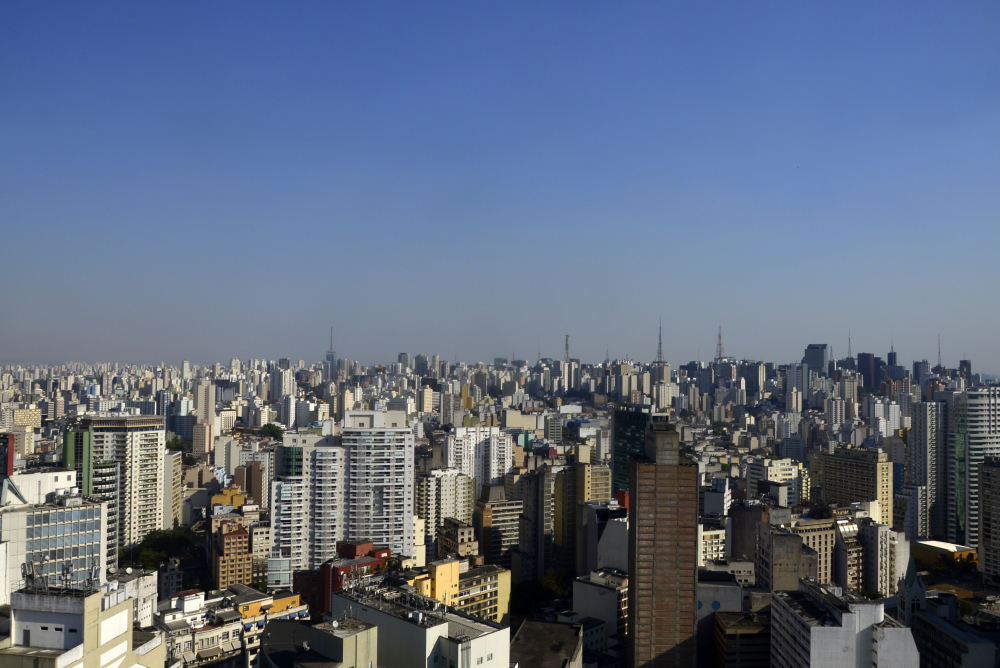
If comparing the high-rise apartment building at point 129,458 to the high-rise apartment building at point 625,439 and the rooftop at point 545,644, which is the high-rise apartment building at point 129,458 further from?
the high-rise apartment building at point 625,439

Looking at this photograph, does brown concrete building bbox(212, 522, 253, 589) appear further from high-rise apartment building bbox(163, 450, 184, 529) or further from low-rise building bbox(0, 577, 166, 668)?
low-rise building bbox(0, 577, 166, 668)

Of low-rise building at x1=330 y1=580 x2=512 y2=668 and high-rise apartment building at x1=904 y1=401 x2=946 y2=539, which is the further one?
high-rise apartment building at x1=904 y1=401 x2=946 y2=539

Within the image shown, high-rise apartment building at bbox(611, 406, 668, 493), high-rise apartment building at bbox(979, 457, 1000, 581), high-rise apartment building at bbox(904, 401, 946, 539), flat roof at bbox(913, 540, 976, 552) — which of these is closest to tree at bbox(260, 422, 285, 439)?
high-rise apartment building at bbox(611, 406, 668, 493)

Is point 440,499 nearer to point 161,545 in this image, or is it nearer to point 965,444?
point 161,545

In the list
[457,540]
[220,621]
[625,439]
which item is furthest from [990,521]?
[220,621]

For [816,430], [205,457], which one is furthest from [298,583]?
[816,430]

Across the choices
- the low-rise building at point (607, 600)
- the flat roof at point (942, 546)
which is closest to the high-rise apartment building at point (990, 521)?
the flat roof at point (942, 546)
